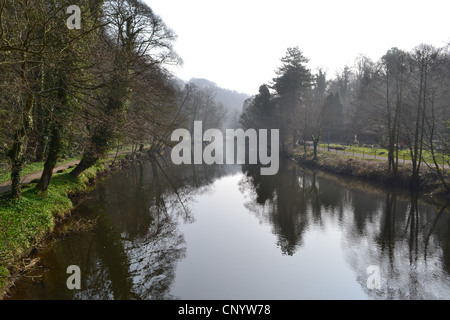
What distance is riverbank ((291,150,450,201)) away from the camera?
57.3ft

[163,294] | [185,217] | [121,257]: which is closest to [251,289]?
[163,294]

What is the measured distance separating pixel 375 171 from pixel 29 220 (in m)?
20.4

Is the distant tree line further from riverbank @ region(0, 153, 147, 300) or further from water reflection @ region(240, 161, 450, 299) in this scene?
riverbank @ region(0, 153, 147, 300)

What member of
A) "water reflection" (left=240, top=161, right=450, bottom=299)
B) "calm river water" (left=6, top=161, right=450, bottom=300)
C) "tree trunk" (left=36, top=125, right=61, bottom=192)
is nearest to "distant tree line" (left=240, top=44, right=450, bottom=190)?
"water reflection" (left=240, top=161, right=450, bottom=299)

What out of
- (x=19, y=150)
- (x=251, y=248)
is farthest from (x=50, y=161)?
(x=251, y=248)

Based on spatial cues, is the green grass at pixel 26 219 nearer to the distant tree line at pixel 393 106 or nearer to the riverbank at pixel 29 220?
the riverbank at pixel 29 220

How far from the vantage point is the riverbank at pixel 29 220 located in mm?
6963

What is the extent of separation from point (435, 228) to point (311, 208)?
4964mm

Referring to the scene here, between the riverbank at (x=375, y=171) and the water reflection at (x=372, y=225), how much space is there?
1207 mm

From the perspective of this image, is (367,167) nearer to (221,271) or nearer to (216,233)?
(216,233)

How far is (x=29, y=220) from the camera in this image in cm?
921

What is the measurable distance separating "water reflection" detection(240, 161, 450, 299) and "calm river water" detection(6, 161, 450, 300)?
0.04 metres

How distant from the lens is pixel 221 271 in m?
8.54

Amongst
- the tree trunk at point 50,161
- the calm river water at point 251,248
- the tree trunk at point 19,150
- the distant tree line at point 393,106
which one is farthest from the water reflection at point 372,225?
the tree trunk at point 50,161
